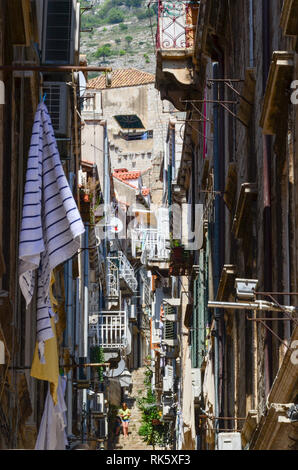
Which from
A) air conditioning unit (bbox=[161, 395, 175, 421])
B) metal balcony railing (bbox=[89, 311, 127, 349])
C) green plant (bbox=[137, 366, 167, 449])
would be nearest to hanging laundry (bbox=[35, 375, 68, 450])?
metal balcony railing (bbox=[89, 311, 127, 349])

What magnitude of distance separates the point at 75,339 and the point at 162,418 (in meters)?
18.6

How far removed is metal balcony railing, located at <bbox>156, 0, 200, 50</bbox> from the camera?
25594mm

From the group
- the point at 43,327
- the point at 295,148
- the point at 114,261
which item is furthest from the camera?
the point at 114,261

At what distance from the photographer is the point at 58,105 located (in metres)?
22.4

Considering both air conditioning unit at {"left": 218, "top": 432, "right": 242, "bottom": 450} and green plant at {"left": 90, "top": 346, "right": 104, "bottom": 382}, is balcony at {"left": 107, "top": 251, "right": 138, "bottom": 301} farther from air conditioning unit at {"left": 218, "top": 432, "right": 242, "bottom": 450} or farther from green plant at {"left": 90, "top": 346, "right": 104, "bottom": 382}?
air conditioning unit at {"left": 218, "top": 432, "right": 242, "bottom": 450}

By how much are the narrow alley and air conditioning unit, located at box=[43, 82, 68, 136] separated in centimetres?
5

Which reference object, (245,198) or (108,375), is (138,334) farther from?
(245,198)

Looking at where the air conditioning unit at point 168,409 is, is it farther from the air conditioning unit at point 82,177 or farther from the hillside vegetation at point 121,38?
the hillside vegetation at point 121,38

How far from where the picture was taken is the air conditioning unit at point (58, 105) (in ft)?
73.7

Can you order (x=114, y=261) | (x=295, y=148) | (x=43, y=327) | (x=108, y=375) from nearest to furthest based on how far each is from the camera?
(x=295, y=148) → (x=43, y=327) → (x=108, y=375) → (x=114, y=261)

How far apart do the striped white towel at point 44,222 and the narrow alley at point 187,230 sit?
2 centimetres

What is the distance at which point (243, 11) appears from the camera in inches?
658

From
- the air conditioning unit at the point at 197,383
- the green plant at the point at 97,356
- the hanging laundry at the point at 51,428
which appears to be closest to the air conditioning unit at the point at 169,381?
the green plant at the point at 97,356

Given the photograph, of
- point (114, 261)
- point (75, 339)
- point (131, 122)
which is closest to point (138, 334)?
point (114, 261)
